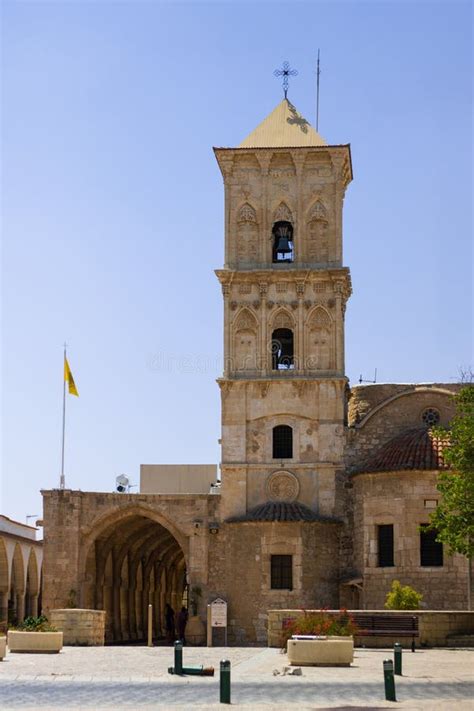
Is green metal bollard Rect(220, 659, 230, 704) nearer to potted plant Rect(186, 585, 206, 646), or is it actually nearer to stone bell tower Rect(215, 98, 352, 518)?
potted plant Rect(186, 585, 206, 646)

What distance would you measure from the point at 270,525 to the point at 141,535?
11633 mm

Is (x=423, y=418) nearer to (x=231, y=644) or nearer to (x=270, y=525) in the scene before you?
(x=270, y=525)

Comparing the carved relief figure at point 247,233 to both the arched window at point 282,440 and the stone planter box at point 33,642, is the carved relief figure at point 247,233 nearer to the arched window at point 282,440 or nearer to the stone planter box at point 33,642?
the arched window at point 282,440

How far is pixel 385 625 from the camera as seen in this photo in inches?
1347

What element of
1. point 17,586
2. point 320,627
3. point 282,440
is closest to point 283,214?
point 282,440

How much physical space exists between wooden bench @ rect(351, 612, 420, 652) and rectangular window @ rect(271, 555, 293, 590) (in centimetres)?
1234

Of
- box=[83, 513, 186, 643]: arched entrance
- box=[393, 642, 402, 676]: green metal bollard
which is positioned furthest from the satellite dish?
box=[393, 642, 402, 676]: green metal bollard

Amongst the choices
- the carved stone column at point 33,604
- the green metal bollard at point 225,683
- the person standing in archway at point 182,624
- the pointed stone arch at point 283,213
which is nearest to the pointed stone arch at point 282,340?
the pointed stone arch at point 283,213

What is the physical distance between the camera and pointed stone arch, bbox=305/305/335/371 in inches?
1932

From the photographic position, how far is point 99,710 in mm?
18234

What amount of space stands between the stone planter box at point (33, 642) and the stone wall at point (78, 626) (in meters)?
6.67

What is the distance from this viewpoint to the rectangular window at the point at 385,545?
4497 cm

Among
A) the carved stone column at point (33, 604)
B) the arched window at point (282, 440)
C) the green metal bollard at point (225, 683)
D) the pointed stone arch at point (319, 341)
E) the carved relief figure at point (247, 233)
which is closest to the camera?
the green metal bollard at point (225, 683)

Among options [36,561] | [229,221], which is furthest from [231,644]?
[36,561]
